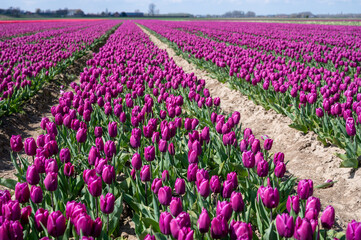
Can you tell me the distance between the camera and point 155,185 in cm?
249

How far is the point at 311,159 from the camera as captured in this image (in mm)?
4559

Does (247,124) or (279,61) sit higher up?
(279,61)

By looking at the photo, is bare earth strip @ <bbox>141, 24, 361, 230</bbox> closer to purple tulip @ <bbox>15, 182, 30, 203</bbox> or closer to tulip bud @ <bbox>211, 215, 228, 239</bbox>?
tulip bud @ <bbox>211, 215, 228, 239</bbox>

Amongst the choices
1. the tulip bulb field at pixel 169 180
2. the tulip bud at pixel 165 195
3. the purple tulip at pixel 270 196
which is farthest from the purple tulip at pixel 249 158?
the tulip bud at pixel 165 195

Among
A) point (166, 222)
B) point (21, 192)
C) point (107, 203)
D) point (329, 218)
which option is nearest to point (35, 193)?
point (21, 192)

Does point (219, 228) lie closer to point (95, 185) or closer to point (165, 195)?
point (165, 195)

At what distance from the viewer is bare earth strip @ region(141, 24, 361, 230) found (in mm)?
3451

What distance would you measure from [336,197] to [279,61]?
6522mm

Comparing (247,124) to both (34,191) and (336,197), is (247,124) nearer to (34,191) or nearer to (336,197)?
(336,197)

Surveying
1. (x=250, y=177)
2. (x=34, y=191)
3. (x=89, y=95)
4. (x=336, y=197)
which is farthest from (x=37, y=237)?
(x=89, y=95)

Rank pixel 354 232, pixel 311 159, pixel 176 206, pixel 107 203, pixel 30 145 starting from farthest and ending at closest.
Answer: pixel 311 159, pixel 30 145, pixel 107 203, pixel 176 206, pixel 354 232

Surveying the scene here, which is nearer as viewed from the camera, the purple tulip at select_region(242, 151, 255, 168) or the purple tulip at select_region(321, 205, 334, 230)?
the purple tulip at select_region(321, 205, 334, 230)

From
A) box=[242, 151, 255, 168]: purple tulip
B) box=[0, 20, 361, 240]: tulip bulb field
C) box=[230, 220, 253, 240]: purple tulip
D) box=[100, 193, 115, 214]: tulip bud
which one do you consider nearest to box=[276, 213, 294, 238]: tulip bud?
box=[0, 20, 361, 240]: tulip bulb field

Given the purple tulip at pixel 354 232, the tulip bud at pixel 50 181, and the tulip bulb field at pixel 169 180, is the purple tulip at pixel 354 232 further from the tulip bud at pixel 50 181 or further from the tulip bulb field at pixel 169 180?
the tulip bud at pixel 50 181
